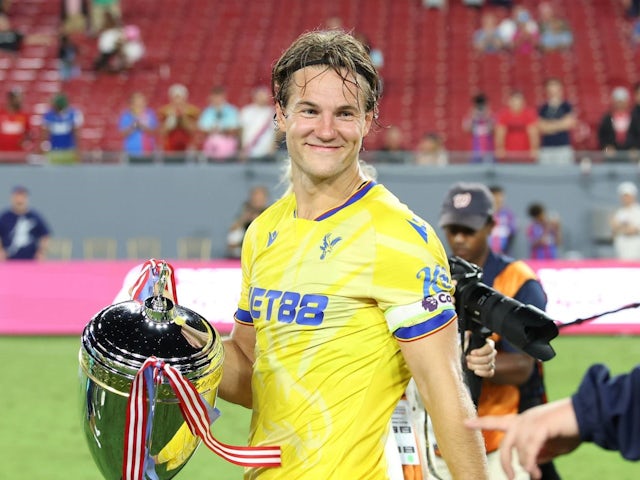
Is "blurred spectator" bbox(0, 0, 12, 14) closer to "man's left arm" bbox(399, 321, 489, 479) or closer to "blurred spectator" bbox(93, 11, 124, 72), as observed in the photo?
"blurred spectator" bbox(93, 11, 124, 72)

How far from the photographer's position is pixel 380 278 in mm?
2607

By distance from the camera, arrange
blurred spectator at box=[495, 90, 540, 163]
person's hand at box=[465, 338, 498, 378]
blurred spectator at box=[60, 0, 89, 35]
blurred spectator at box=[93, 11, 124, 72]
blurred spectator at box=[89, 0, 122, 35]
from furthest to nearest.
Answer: blurred spectator at box=[60, 0, 89, 35] → blurred spectator at box=[89, 0, 122, 35] → blurred spectator at box=[93, 11, 124, 72] → blurred spectator at box=[495, 90, 540, 163] → person's hand at box=[465, 338, 498, 378]

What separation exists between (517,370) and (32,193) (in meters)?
10.3

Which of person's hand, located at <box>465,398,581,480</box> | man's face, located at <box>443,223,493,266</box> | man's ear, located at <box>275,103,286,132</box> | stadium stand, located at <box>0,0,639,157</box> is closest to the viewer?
person's hand, located at <box>465,398,581,480</box>

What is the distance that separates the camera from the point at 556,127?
12961mm

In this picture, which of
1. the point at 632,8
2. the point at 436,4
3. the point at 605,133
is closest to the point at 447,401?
the point at 605,133

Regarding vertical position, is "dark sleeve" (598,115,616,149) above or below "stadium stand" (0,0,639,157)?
below

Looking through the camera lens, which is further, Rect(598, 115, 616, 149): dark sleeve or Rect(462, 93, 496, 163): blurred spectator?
Rect(462, 93, 496, 163): blurred spectator

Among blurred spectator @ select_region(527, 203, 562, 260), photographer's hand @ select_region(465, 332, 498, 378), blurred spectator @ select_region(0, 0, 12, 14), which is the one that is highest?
blurred spectator @ select_region(0, 0, 12, 14)

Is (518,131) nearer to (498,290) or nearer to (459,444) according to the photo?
(498,290)

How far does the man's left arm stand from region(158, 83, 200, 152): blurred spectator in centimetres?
1083

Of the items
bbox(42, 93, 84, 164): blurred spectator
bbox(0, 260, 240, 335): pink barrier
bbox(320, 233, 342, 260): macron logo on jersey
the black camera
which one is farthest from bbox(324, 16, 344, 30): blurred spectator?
bbox(320, 233, 342, 260): macron logo on jersey

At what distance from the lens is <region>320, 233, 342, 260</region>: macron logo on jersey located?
271 centimetres

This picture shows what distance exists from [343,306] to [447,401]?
13.9 inches
